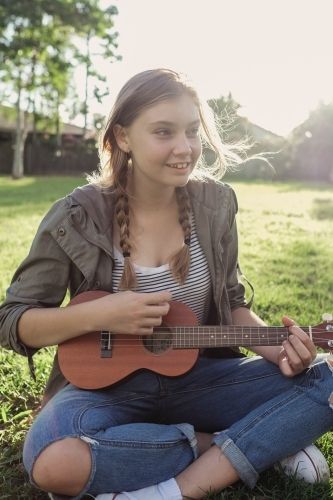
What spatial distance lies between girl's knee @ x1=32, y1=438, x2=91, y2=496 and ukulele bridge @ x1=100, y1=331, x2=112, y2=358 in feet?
1.23

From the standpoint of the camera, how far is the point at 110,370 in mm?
2246

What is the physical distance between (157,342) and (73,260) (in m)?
0.47

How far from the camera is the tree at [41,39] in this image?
20.2 metres

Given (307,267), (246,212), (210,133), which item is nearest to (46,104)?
(246,212)

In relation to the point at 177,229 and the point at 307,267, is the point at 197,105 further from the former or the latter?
the point at 307,267

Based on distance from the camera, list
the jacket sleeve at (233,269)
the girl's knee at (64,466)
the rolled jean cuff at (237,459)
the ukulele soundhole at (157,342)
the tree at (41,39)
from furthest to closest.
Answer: the tree at (41,39)
the jacket sleeve at (233,269)
the ukulele soundhole at (157,342)
the rolled jean cuff at (237,459)
the girl's knee at (64,466)

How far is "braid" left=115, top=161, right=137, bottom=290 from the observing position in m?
2.40

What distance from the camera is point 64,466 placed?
6.37ft

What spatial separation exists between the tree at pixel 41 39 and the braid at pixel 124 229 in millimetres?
19501

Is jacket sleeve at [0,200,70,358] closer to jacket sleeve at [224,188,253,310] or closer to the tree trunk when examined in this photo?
jacket sleeve at [224,188,253,310]

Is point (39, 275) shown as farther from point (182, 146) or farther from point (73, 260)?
point (182, 146)

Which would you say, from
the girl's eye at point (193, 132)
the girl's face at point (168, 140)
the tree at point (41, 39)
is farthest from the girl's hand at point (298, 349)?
the tree at point (41, 39)

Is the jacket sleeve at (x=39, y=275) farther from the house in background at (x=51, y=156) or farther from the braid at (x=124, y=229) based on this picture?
the house in background at (x=51, y=156)

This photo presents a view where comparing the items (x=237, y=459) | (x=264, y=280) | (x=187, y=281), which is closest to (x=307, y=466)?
(x=237, y=459)
